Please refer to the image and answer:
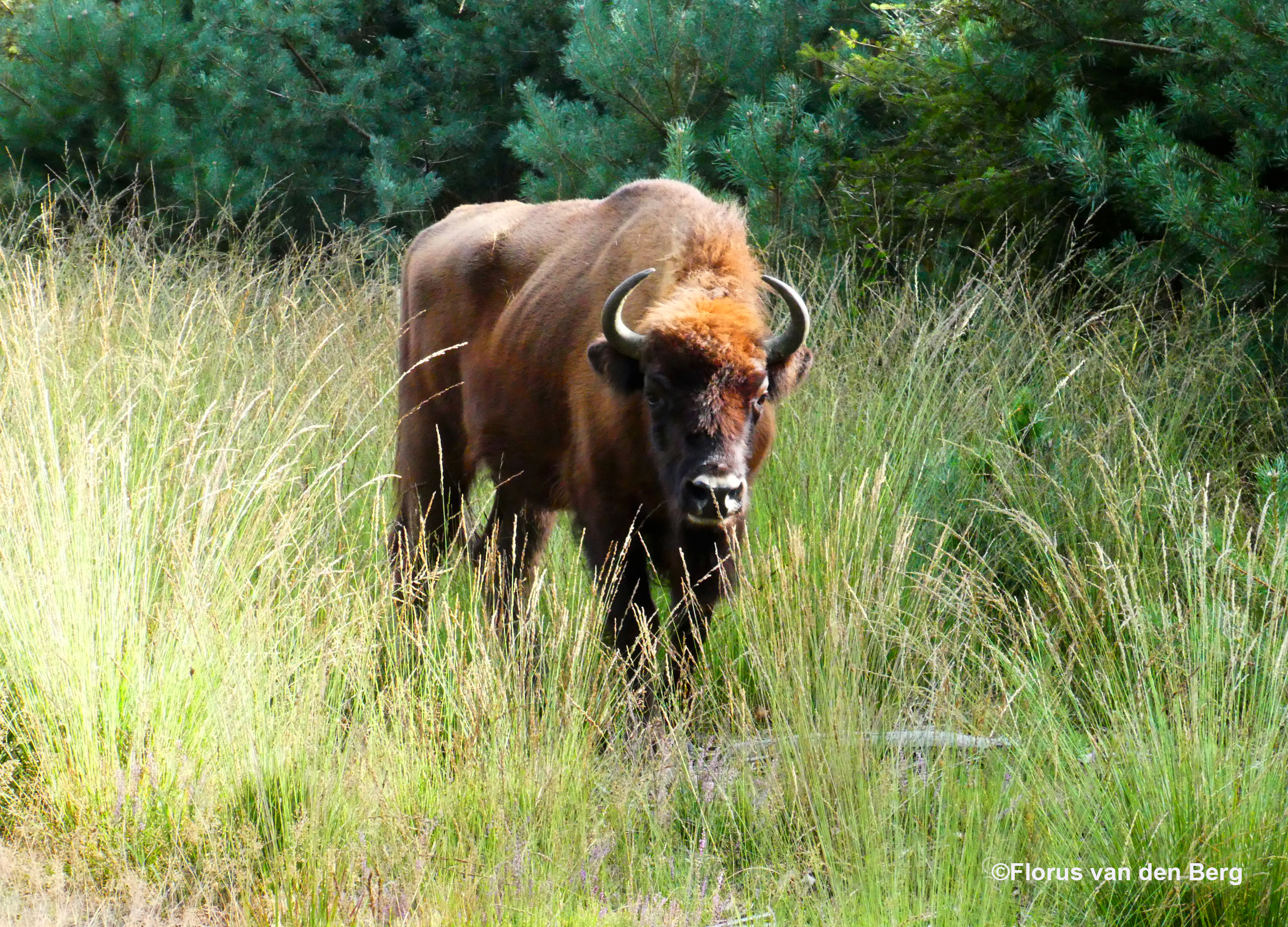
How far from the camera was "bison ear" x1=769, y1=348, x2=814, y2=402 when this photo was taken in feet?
15.8

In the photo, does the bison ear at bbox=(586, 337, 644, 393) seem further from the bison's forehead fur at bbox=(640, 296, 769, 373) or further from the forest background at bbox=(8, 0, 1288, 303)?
the forest background at bbox=(8, 0, 1288, 303)

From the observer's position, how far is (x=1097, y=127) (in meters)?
6.79

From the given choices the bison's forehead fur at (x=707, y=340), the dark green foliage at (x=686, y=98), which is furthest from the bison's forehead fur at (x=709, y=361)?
the dark green foliage at (x=686, y=98)

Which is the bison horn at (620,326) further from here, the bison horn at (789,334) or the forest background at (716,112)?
the forest background at (716,112)

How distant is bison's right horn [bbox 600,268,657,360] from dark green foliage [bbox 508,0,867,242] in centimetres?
430

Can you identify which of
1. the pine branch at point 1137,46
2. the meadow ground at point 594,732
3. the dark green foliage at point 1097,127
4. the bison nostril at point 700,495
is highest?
the pine branch at point 1137,46

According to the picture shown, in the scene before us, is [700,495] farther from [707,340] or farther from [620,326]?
[620,326]

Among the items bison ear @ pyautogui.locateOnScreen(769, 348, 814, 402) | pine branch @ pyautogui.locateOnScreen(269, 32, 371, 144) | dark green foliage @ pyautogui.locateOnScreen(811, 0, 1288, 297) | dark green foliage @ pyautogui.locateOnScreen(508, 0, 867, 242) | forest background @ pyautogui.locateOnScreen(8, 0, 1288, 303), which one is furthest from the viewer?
pine branch @ pyautogui.locateOnScreen(269, 32, 371, 144)

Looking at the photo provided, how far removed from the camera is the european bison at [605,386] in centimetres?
448

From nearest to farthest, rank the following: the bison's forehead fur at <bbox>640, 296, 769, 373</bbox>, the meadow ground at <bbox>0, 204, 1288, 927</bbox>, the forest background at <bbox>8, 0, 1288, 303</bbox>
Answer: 1. the meadow ground at <bbox>0, 204, 1288, 927</bbox>
2. the bison's forehead fur at <bbox>640, 296, 769, 373</bbox>
3. the forest background at <bbox>8, 0, 1288, 303</bbox>

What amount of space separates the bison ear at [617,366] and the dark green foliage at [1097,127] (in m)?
2.81

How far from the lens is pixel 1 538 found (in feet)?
12.4

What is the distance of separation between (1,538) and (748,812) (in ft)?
7.93

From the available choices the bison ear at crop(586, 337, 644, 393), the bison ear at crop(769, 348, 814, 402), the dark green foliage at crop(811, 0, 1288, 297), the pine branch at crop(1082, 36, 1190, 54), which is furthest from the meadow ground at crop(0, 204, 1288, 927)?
the pine branch at crop(1082, 36, 1190, 54)
